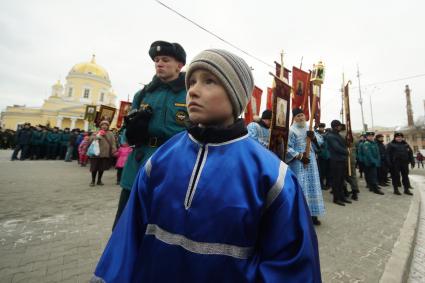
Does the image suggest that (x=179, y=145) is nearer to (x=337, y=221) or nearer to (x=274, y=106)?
(x=274, y=106)

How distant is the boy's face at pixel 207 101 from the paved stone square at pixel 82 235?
2.19 meters

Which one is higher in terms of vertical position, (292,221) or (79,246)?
(292,221)

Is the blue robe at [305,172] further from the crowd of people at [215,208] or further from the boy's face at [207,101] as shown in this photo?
the boy's face at [207,101]

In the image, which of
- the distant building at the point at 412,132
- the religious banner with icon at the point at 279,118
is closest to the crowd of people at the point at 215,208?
the religious banner with icon at the point at 279,118

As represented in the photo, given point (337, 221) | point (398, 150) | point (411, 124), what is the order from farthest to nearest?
point (411, 124) < point (398, 150) < point (337, 221)

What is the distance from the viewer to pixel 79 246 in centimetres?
304

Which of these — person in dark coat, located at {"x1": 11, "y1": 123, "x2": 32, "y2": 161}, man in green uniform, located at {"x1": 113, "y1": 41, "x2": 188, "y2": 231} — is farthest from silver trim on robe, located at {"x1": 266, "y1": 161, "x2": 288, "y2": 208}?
person in dark coat, located at {"x1": 11, "y1": 123, "x2": 32, "y2": 161}

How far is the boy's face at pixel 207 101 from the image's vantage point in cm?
114

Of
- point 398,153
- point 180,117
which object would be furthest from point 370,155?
point 180,117

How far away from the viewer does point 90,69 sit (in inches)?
2363

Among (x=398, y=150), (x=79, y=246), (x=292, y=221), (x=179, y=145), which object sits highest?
(x=398, y=150)

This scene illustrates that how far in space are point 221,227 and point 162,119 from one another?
128 cm

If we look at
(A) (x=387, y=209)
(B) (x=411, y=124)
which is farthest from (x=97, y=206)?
(B) (x=411, y=124)

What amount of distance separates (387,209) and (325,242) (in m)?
3.51
